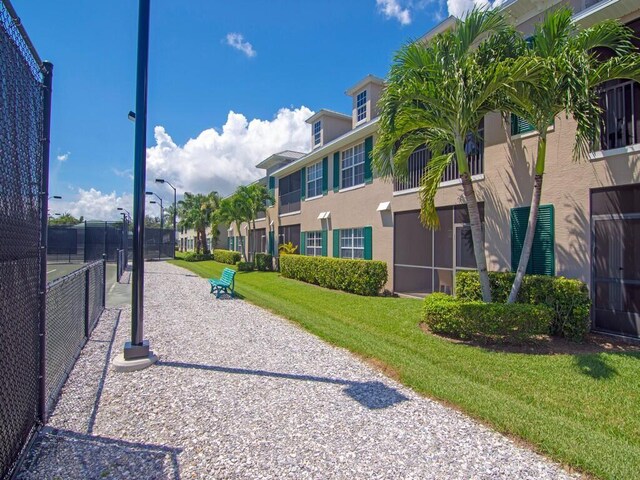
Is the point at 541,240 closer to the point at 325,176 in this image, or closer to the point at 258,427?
the point at 258,427

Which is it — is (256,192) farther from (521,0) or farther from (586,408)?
(586,408)

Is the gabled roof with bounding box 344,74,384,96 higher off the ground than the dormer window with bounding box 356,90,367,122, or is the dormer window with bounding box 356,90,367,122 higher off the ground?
the gabled roof with bounding box 344,74,384,96

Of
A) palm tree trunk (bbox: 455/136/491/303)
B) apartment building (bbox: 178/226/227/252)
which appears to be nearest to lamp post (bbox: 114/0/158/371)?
→ palm tree trunk (bbox: 455/136/491/303)

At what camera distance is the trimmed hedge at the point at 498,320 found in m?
6.50

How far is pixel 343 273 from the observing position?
543 inches

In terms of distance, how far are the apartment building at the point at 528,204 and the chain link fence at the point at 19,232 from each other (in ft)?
29.2

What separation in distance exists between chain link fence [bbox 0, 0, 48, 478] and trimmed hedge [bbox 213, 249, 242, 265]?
85.4 feet

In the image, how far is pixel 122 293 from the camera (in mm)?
12703

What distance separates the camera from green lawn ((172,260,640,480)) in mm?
3324

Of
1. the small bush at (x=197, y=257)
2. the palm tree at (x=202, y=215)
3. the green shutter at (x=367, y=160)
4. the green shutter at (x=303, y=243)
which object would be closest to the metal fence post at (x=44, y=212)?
the green shutter at (x=367, y=160)

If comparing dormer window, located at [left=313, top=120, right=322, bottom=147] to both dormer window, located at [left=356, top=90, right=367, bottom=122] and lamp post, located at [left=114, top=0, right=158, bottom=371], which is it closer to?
dormer window, located at [left=356, top=90, right=367, bottom=122]

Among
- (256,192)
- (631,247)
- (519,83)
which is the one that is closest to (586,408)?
(631,247)

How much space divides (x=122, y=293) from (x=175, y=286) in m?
2.47

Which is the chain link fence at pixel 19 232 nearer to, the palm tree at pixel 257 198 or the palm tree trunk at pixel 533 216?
the palm tree trunk at pixel 533 216
